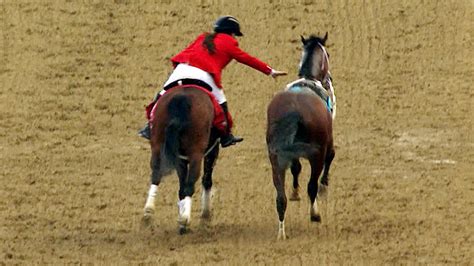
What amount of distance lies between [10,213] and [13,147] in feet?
11.5

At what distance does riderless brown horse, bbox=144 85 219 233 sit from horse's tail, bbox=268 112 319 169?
731 mm

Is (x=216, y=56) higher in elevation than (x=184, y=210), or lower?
higher

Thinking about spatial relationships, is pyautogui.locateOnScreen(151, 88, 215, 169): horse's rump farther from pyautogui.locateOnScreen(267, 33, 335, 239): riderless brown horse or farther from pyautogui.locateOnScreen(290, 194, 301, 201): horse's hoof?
pyautogui.locateOnScreen(290, 194, 301, 201): horse's hoof

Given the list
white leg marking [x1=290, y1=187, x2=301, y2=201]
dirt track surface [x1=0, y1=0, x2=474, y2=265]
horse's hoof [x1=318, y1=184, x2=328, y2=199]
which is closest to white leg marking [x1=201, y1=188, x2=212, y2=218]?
dirt track surface [x1=0, y1=0, x2=474, y2=265]

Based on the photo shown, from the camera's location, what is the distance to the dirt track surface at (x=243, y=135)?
13.3 metres

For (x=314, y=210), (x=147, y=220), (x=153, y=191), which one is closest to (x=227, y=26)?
(x=153, y=191)

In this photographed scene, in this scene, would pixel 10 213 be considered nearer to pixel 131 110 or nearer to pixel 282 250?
pixel 282 250

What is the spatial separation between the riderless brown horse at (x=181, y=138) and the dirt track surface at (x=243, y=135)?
498mm

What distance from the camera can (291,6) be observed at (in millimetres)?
23297

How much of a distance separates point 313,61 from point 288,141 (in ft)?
5.00

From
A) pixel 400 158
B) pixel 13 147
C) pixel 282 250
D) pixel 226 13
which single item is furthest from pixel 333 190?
pixel 226 13

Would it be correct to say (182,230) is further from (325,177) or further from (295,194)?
(325,177)

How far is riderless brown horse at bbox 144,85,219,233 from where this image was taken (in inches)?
522

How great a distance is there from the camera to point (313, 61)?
1438 centimetres
